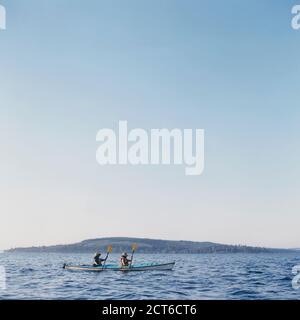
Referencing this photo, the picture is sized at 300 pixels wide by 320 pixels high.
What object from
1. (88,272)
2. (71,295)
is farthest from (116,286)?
(88,272)

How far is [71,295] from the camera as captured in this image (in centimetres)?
2045
